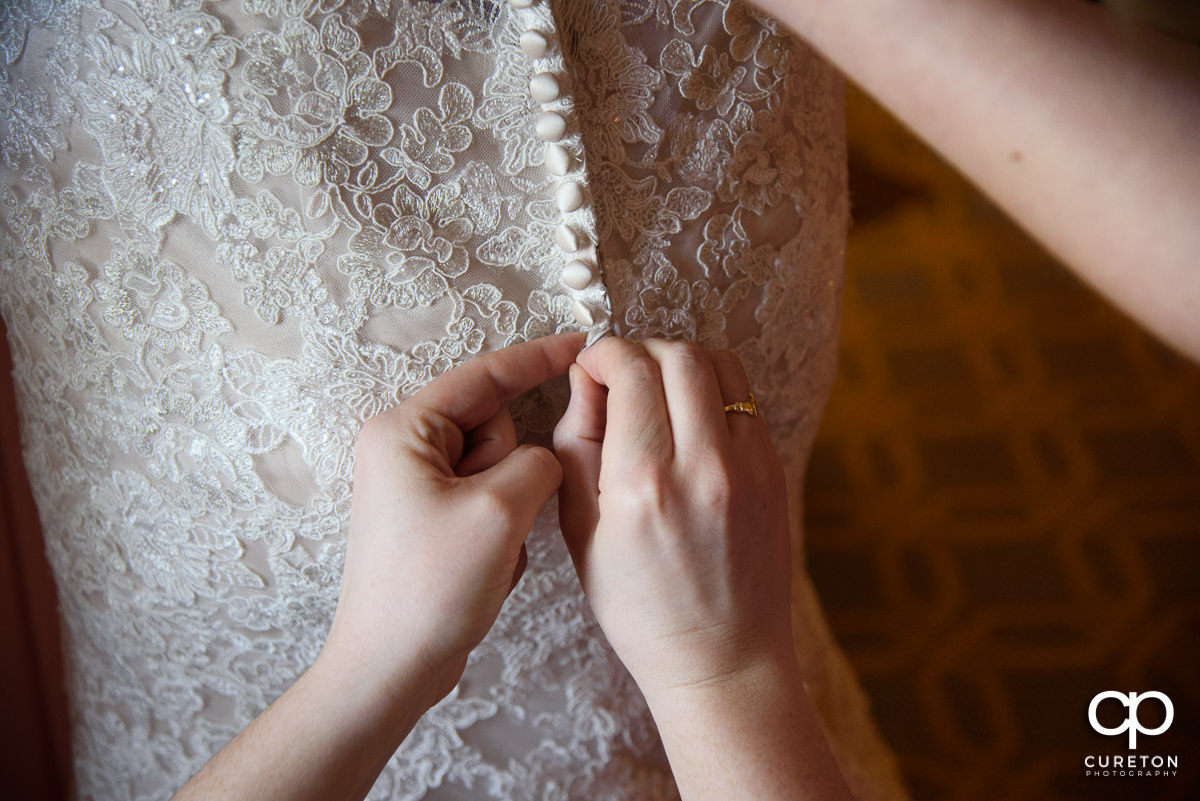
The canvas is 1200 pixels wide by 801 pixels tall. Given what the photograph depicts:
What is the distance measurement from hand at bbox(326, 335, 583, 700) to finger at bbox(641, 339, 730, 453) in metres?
0.10

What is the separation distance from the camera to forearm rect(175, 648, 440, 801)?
0.55m

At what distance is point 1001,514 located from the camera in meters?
2.32

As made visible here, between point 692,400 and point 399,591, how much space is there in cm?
25

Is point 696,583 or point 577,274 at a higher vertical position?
point 577,274

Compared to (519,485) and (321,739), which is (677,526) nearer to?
(519,485)

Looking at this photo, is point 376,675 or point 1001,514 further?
point 1001,514

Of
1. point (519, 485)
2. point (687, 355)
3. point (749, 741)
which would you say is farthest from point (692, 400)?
point (749, 741)

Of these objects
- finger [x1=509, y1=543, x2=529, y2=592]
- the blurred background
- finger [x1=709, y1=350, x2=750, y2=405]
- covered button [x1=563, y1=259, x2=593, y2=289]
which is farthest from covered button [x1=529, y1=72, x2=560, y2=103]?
the blurred background

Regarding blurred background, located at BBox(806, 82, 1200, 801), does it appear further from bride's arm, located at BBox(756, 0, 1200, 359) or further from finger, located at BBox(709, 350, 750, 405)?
bride's arm, located at BBox(756, 0, 1200, 359)

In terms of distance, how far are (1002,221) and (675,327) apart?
2.98m

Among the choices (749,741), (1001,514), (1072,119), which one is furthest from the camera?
(1001,514)

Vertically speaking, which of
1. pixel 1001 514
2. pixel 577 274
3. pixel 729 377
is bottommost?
pixel 1001 514

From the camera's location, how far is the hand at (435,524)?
0.56m

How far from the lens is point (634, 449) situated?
56 cm
